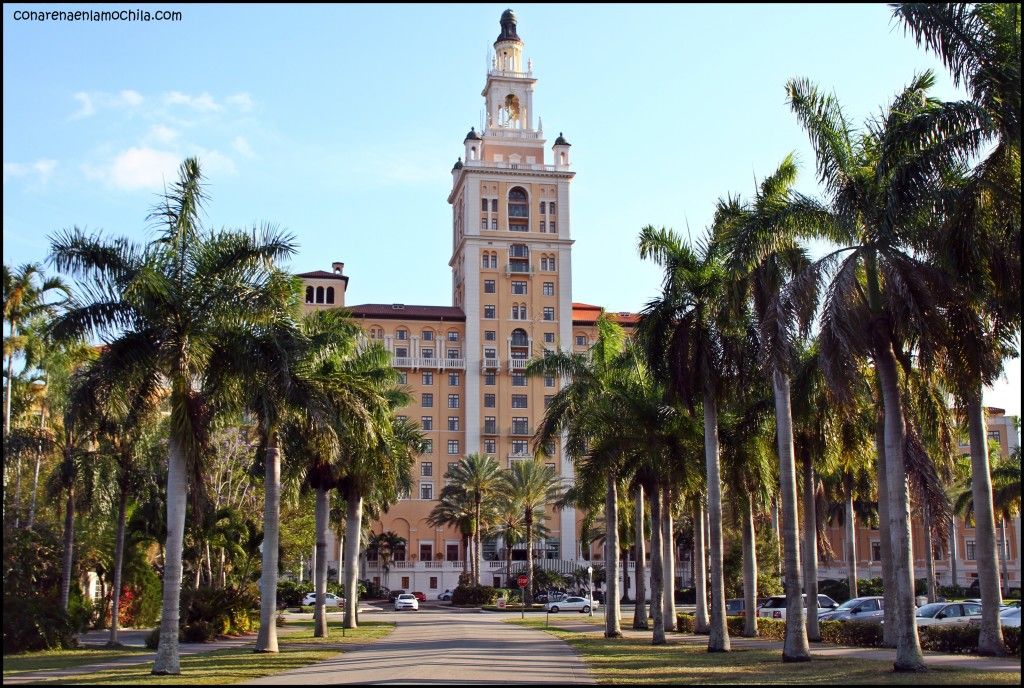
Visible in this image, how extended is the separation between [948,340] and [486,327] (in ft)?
301

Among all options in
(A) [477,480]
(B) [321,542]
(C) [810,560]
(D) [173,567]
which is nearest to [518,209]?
(A) [477,480]

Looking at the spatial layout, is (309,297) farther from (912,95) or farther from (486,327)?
(912,95)

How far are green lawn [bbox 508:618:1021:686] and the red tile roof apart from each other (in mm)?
79216

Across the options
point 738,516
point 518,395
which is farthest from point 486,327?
point 738,516

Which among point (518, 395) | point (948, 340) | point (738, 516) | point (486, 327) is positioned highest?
point (486, 327)

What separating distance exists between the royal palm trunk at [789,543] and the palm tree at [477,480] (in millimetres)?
55885

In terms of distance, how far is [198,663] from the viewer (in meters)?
28.9

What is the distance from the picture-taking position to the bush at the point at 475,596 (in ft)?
272

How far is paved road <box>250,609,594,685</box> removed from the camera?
23.0 m

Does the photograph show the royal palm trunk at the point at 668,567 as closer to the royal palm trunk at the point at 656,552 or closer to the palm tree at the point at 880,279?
the royal palm trunk at the point at 656,552

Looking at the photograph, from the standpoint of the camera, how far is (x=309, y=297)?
364ft

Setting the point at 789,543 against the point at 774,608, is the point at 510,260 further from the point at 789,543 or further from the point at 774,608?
the point at 789,543

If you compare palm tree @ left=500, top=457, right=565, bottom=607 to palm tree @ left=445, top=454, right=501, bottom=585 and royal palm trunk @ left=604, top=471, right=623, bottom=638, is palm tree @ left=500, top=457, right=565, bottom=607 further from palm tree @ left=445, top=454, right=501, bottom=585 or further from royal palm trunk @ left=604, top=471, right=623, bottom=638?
royal palm trunk @ left=604, top=471, right=623, bottom=638

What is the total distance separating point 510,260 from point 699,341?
82.8 meters
